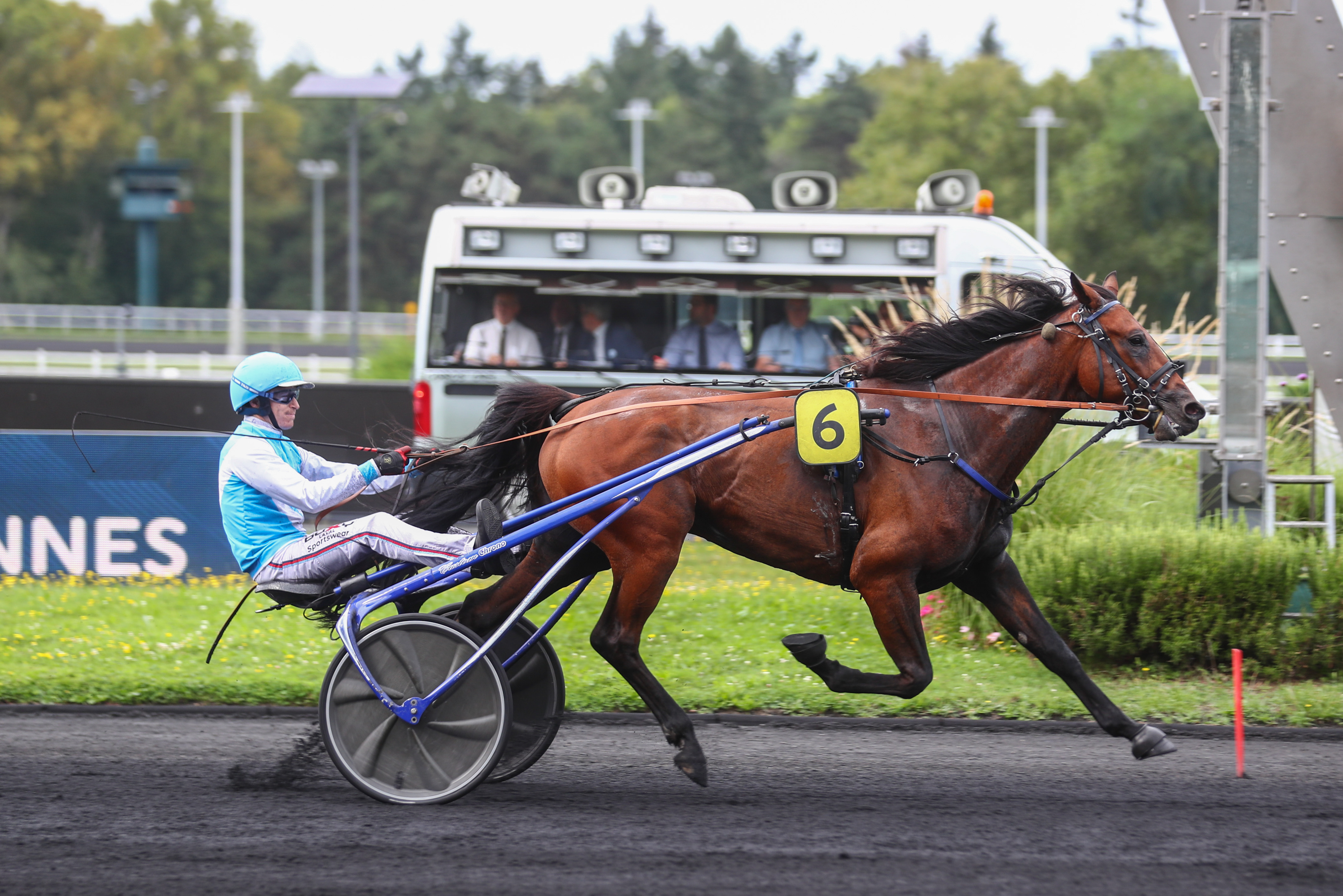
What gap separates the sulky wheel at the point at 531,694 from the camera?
5.35 meters

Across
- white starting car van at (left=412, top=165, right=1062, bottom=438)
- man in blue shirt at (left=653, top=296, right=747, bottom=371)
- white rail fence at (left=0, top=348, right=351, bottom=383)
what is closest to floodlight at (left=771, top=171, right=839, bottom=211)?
white starting car van at (left=412, top=165, right=1062, bottom=438)

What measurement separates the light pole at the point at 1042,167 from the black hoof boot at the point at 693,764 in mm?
29664

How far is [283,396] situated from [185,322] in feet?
101

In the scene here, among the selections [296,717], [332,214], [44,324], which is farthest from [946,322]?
[332,214]

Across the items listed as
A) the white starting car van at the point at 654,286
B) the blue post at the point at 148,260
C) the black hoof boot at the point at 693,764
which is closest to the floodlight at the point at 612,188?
the white starting car van at the point at 654,286

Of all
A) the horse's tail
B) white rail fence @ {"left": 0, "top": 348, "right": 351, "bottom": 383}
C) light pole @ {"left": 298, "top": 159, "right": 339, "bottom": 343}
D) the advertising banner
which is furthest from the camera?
light pole @ {"left": 298, "top": 159, "right": 339, "bottom": 343}

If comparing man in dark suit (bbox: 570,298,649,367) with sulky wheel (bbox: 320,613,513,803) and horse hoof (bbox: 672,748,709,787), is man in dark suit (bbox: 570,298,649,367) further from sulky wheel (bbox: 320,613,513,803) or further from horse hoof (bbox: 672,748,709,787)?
horse hoof (bbox: 672,748,709,787)

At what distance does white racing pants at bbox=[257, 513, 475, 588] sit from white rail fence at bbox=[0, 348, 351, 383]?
16.5 meters

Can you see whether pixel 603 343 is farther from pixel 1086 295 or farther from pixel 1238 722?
pixel 1238 722

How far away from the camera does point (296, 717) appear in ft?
21.0

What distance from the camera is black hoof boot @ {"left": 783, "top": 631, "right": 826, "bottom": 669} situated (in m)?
4.96

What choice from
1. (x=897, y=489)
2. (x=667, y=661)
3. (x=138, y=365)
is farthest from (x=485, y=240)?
(x=138, y=365)

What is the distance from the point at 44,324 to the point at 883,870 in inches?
1372

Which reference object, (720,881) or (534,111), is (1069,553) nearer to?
(720,881)
